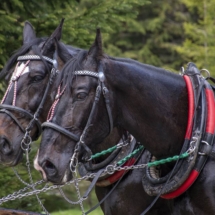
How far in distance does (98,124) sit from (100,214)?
6.72 m

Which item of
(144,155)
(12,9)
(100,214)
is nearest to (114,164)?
(144,155)

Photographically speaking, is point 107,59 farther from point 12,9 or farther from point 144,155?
A: point 12,9

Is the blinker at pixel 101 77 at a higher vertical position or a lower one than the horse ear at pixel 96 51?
lower

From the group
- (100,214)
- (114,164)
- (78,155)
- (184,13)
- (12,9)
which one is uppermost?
(12,9)

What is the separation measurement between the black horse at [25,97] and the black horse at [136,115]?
76 centimetres

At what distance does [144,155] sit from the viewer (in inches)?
161

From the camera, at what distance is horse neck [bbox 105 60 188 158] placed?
3.39 meters

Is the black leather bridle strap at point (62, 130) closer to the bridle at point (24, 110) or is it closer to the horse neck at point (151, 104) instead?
the horse neck at point (151, 104)

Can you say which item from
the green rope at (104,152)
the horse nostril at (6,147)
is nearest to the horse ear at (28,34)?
the horse nostril at (6,147)

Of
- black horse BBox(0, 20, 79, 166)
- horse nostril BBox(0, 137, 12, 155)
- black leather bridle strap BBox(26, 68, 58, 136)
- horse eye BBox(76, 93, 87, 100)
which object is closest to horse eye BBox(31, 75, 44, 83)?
black horse BBox(0, 20, 79, 166)

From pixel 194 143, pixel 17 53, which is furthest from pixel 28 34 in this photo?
pixel 194 143

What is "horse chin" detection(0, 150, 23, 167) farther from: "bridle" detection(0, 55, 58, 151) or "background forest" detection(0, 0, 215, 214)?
"background forest" detection(0, 0, 215, 214)

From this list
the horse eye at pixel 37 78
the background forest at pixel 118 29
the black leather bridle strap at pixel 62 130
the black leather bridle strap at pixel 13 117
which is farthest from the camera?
the background forest at pixel 118 29

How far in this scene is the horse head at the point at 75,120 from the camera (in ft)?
10.5
